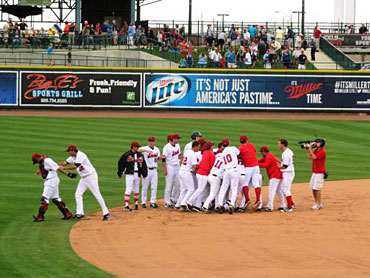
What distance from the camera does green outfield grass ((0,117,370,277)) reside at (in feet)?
45.3

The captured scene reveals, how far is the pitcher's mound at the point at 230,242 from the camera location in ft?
42.6

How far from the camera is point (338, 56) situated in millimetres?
47656

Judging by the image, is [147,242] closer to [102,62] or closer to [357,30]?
[102,62]

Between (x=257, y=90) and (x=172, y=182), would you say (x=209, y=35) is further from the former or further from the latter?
(x=172, y=182)

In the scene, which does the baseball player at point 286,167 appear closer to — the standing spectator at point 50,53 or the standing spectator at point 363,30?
the standing spectator at point 50,53

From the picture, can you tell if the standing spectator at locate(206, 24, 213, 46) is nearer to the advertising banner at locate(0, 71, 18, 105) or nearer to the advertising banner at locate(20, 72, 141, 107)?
the advertising banner at locate(20, 72, 141, 107)

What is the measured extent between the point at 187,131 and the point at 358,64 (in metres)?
14.1

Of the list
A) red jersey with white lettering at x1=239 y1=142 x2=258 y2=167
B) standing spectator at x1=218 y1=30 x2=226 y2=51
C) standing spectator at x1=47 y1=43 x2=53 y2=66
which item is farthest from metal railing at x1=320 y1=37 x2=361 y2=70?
red jersey with white lettering at x1=239 y1=142 x2=258 y2=167

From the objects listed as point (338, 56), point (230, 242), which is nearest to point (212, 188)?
point (230, 242)

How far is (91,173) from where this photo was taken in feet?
55.0

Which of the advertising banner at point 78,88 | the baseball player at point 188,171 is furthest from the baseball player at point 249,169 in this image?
the advertising banner at point 78,88

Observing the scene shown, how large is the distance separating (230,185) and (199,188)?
2.42 ft

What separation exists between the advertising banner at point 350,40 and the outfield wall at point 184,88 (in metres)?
12.6

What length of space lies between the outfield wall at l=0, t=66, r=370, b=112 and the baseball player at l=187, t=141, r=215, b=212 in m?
24.8
